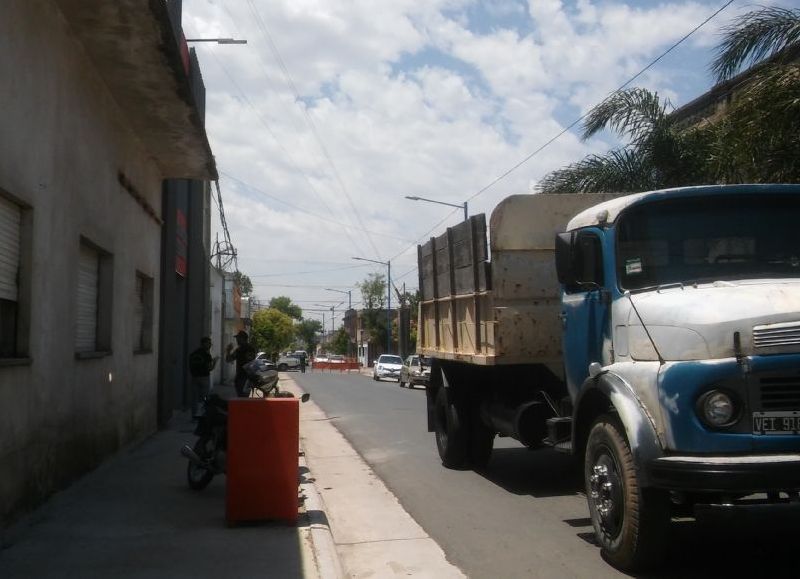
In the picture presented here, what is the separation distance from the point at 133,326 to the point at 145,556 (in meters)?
6.92

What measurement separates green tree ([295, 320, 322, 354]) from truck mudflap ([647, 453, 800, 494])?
15236cm

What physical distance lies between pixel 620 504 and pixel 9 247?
5335 mm

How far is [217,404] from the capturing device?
30.3 ft

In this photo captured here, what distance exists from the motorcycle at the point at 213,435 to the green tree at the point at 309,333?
147642mm

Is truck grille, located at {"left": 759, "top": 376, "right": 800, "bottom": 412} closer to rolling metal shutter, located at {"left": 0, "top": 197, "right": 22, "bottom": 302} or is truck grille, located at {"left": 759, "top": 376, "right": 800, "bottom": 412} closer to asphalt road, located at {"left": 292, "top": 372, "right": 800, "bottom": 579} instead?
asphalt road, located at {"left": 292, "top": 372, "right": 800, "bottom": 579}

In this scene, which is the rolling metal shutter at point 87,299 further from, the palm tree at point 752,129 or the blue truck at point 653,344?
the palm tree at point 752,129

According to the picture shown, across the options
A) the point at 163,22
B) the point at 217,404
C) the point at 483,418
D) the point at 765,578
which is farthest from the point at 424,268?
the point at 765,578

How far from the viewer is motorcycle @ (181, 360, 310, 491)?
29.3 feet

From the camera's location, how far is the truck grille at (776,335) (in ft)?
16.9

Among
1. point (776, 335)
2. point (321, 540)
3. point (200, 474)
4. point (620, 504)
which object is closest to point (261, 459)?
point (321, 540)

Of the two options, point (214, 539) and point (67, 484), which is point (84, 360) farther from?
point (214, 539)

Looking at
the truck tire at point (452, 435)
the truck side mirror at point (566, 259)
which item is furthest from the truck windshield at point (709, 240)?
the truck tire at point (452, 435)

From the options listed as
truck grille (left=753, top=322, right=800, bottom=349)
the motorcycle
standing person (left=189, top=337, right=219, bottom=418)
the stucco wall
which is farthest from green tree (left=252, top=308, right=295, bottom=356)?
A: truck grille (left=753, top=322, right=800, bottom=349)

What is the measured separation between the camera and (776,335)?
518cm
